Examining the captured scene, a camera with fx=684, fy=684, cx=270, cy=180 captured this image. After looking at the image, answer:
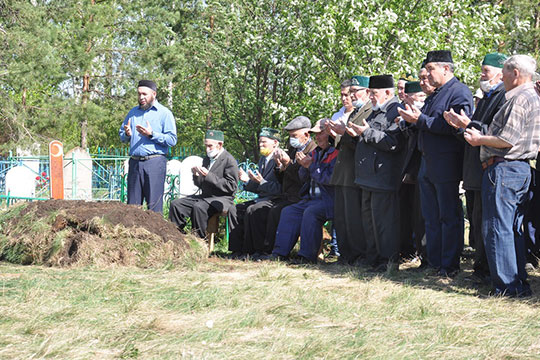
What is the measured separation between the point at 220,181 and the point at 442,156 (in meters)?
3.08

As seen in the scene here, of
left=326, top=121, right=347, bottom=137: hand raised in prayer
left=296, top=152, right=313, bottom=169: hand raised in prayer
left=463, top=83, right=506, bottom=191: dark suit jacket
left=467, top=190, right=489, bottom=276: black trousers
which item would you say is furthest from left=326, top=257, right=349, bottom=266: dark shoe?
left=463, top=83, right=506, bottom=191: dark suit jacket

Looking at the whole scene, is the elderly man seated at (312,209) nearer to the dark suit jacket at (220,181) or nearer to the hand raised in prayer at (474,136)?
the dark suit jacket at (220,181)

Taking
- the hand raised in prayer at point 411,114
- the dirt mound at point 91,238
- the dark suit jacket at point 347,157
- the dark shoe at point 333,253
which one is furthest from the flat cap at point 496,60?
the dirt mound at point 91,238

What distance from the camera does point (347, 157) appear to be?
22.0 ft

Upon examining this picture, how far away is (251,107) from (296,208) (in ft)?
34.7

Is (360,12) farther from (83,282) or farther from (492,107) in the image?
(83,282)

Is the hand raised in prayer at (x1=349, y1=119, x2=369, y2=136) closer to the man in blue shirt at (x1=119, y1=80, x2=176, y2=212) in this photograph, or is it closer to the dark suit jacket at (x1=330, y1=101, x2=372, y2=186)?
the dark suit jacket at (x1=330, y1=101, x2=372, y2=186)

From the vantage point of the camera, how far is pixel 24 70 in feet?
52.9

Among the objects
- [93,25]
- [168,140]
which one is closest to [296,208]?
[168,140]

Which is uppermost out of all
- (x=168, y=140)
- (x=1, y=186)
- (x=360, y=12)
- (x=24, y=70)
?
(x=360, y=12)

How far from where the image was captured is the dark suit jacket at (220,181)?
8.00 m

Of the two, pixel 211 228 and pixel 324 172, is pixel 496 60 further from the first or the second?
pixel 211 228

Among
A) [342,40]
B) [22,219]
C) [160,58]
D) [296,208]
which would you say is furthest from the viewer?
[160,58]

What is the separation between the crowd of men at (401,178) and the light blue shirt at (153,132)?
0.7 inches
